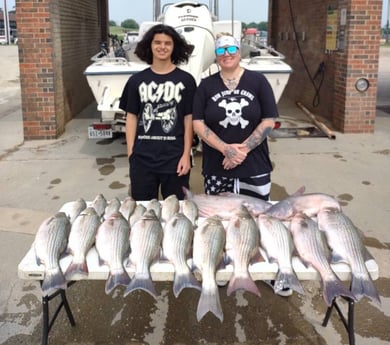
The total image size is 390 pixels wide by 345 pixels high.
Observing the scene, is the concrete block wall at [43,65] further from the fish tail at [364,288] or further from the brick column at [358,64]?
the fish tail at [364,288]

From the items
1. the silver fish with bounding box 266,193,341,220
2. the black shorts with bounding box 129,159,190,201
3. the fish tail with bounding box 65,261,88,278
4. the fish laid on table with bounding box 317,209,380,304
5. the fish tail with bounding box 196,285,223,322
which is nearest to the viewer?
the fish tail with bounding box 196,285,223,322

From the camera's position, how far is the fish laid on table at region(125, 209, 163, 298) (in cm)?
227

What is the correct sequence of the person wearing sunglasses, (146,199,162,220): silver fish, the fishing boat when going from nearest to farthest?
1. (146,199,162,220): silver fish
2. the person wearing sunglasses
3. the fishing boat

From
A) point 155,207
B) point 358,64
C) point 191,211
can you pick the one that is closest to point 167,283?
point 155,207

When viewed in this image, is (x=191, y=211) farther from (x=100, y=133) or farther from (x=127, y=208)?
(x=100, y=133)

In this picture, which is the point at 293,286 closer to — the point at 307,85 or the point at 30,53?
the point at 30,53

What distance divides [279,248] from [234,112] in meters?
0.98

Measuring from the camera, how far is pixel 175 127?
10.7ft

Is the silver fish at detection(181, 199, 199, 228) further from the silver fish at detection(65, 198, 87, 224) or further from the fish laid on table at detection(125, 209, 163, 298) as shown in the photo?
the silver fish at detection(65, 198, 87, 224)

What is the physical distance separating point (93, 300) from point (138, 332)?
51 centimetres

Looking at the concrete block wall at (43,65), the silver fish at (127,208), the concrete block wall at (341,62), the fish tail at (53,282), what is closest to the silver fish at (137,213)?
the silver fish at (127,208)

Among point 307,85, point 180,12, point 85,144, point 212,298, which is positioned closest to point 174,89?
point 212,298

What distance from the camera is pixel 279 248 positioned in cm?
242

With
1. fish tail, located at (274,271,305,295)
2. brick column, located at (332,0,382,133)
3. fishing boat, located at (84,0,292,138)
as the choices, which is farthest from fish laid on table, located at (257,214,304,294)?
brick column, located at (332,0,382,133)
